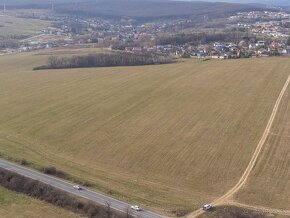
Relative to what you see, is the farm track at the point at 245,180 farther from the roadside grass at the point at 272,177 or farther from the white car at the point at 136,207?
the white car at the point at 136,207

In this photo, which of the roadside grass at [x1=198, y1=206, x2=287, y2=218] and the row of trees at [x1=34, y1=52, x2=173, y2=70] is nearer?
→ the roadside grass at [x1=198, y1=206, x2=287, y2=218]

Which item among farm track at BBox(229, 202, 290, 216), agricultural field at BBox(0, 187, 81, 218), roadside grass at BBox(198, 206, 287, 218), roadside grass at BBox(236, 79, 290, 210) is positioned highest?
roadside grass at BBox(236, 79, 290, 210)

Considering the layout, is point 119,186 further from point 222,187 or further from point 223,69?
point 223,69

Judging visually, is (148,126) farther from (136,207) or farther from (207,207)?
(207,207)

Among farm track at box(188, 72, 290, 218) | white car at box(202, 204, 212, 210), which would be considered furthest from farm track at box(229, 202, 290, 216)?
white car at box(202, 204, 212, 210)

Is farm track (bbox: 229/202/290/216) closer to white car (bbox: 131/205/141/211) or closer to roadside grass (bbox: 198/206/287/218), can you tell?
roadside grass (bbox: 198/206/287/218)

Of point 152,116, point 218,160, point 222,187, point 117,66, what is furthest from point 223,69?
point 222,187
